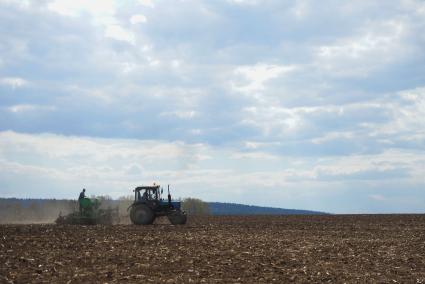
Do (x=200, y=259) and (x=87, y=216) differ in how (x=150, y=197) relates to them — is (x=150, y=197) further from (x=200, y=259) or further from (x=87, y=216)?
(x=200, y=259)

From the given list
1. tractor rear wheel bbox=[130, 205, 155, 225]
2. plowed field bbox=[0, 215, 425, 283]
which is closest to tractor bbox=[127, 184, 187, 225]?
tractor rear wheel bbox=[130, 205, 155, 225]

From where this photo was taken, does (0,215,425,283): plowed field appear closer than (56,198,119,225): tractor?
Yes

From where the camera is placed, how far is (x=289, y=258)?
23.8 meters

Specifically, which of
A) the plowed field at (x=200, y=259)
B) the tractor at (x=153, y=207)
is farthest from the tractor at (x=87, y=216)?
the plowed field at (x=200, y=259)

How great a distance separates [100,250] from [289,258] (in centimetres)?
749

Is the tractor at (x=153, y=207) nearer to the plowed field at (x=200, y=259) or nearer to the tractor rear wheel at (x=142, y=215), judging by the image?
the tractor rear wheel at (x=142, y=215)

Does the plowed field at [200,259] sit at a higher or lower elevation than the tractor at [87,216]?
lower

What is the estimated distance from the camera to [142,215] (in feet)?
151

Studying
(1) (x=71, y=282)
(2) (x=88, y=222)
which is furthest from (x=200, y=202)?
(1) (x=71, y=282)

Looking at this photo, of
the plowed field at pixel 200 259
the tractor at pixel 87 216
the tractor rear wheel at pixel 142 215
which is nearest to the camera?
the plowed field at pixel 200 259

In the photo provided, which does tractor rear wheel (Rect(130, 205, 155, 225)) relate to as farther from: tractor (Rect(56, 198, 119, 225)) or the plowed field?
the plowed field

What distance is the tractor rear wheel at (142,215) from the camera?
4594 centimetres

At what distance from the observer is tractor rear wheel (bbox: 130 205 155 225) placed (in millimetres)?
45938

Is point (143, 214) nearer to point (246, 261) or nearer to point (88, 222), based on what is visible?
point (88, 222)
